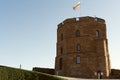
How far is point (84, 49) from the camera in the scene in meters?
44.5

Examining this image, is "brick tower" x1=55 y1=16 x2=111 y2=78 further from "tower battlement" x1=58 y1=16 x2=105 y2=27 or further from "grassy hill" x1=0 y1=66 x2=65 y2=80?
"grassy hill" x1=0 y1=66 x2=65 y2=80

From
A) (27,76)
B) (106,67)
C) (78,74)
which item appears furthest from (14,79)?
(106,67)

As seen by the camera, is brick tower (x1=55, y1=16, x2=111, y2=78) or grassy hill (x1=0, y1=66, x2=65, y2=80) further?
brick tower (x1=55, y1=16, x2=111, y2=78)

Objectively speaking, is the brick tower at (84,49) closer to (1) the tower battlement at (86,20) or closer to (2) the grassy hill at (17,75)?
(1) the tower battlement at (86,20)

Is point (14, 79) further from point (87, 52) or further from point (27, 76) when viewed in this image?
point (87, 52)

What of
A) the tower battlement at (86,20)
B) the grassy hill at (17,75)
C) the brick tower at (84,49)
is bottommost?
the grassy hill at (17,75)

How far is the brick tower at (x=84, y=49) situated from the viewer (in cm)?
4331

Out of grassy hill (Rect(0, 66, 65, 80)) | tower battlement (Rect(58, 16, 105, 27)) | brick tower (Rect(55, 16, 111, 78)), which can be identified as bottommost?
grassy hill (Rect(0, 66, 65, 80))

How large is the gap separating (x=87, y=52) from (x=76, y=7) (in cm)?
819

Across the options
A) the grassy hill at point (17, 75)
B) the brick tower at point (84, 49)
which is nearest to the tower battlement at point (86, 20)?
the brick tower at point (84, 49)

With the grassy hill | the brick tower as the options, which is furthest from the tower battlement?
the grassy hill

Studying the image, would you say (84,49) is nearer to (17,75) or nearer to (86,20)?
(86,20)

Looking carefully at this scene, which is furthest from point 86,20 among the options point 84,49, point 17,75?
point 17,75

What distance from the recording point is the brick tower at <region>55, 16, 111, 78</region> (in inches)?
1705
